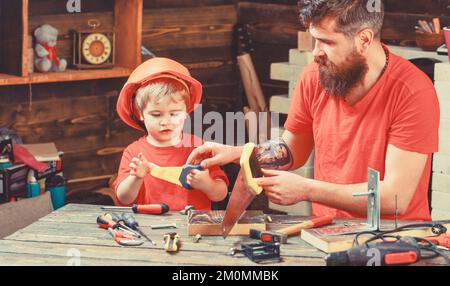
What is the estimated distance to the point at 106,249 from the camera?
256 cm

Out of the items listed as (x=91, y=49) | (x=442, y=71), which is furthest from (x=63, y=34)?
(x=442, y=71)

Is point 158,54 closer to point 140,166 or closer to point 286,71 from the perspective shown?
point 286,71

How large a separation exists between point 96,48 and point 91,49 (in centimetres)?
3

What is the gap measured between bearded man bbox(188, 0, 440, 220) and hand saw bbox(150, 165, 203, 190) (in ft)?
0.19

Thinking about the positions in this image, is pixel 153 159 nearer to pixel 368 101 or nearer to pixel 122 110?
pixel 122 110

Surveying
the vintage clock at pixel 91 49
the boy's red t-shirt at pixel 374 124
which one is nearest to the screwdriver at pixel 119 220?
the boy's red t-shirt at pixel 374 124

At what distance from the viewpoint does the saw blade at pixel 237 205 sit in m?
2.66

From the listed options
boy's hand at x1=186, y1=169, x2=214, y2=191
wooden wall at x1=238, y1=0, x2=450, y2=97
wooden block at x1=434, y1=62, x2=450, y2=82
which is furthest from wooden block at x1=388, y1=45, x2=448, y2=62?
boy's hand at x1=186, y1=169, x2=214, y2=191

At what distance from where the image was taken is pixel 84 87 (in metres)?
5.45

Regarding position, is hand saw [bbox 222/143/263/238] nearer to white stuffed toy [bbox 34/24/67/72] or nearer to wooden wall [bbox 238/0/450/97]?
white stuffed toy [bbox 34/24/67/72]

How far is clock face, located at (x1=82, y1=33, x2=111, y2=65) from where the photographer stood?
17.0 ft

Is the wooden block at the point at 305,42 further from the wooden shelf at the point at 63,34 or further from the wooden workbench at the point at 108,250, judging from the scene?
the wooden workbench at the point at 108,250
